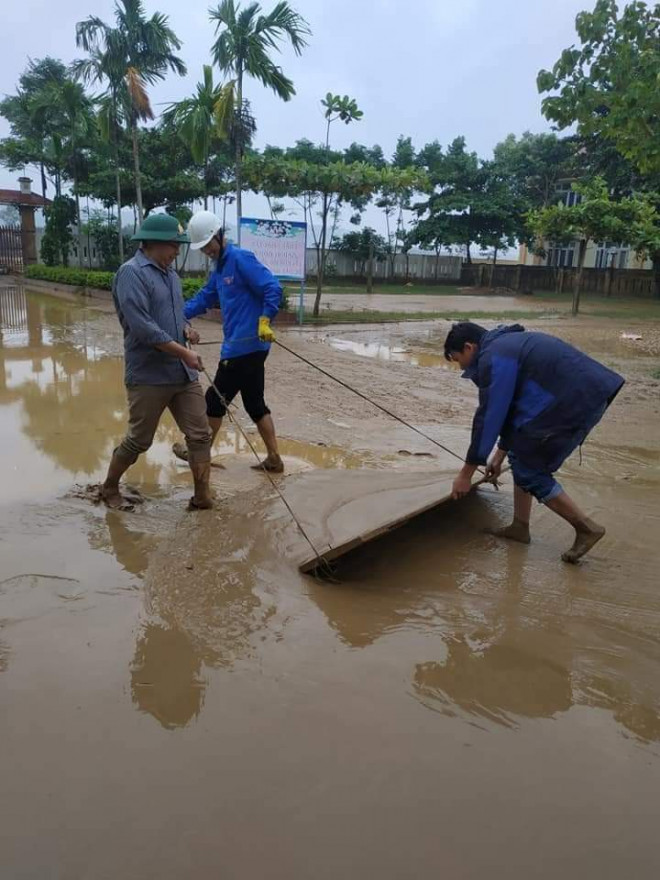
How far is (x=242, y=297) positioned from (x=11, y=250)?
29.6m

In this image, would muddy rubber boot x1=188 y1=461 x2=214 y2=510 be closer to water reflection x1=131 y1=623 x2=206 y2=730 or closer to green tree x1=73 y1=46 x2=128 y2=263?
water reflection x1=131 y1=623 x2=206 y2=730

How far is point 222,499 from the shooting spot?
4125 millimetres

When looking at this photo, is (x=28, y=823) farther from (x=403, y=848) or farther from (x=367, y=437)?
(x=367, y=437)

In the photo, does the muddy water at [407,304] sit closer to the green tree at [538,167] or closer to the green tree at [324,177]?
the green tree at [324,177]

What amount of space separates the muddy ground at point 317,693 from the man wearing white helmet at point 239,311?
0.55m

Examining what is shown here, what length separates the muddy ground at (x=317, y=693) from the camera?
5.51 ft

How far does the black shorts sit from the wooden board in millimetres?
618

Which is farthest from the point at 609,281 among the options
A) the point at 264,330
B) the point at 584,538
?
the point at 584,538

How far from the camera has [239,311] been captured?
442cm

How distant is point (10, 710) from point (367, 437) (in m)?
4.05

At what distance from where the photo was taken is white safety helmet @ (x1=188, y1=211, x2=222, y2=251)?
4.14 metres

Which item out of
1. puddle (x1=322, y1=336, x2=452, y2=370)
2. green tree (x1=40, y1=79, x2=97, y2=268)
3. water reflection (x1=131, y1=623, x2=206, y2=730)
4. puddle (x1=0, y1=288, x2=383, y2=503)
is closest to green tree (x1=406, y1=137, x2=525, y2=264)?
green tree (x1=40, y1=79, x2=97, y2=268)

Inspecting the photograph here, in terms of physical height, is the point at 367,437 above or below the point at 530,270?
below

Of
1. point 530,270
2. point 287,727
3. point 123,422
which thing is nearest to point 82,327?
point 123,422
